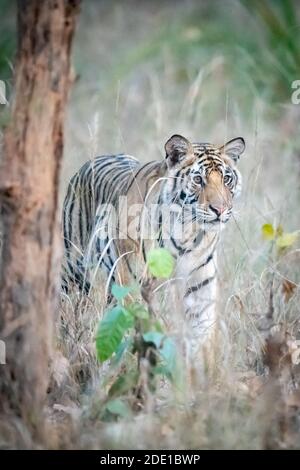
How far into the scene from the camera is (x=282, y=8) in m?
5.84

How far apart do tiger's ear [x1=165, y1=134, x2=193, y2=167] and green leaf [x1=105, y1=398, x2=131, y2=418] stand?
1756 mm

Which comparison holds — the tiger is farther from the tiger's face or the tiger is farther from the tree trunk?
the tree trunk

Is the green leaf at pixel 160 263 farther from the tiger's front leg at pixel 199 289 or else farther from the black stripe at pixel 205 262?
the black stripe at pixel 205 262

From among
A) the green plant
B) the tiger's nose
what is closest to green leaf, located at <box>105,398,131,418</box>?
the green plant

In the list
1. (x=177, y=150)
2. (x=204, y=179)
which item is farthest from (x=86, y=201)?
(x=204, y=179)

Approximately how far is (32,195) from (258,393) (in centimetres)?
121

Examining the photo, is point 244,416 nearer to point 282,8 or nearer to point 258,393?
point 258,393

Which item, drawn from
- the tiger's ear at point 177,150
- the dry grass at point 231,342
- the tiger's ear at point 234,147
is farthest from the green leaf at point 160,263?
the tiger's ear at point 234,147

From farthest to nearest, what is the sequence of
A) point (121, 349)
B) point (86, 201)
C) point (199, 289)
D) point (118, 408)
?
1. point (86, 201)
2. point (199, 289)
3. point (121, 349)
4. point (118, 408)

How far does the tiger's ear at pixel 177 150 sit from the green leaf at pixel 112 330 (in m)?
1.56

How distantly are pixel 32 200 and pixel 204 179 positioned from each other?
1679mm

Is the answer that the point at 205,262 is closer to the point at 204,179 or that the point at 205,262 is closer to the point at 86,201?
the point at 204,179

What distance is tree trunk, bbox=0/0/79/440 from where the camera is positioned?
3.48 metres

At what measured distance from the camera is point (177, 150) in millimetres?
5137
